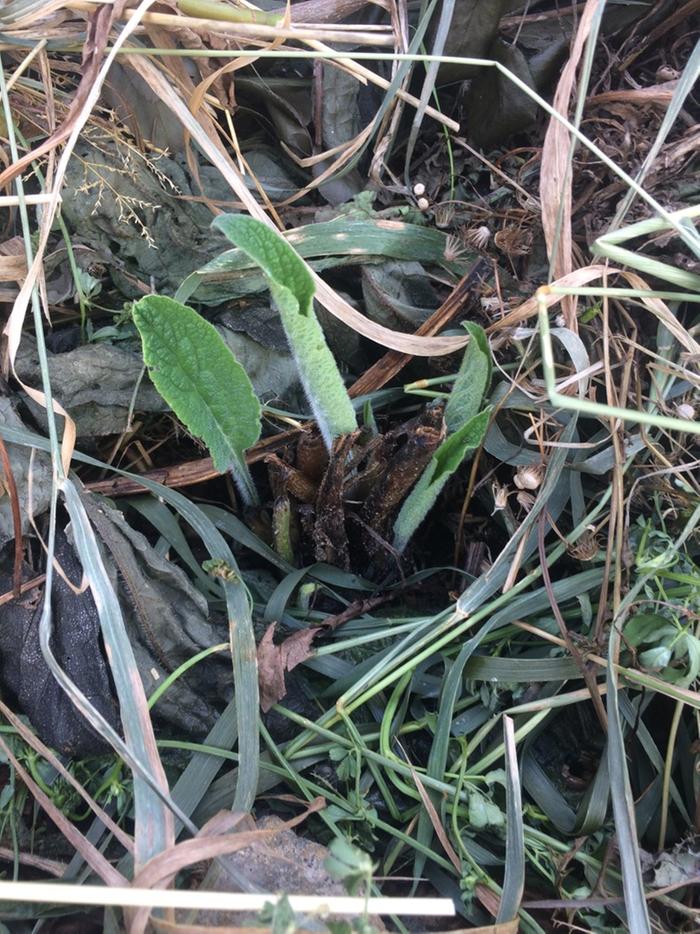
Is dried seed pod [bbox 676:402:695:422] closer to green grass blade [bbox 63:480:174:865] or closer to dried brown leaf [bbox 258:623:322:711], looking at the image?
dried brown leaf [bbox 258:623:322:711]

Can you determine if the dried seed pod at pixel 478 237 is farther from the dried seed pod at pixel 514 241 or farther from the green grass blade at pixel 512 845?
the green grass blade at pixel 512 845

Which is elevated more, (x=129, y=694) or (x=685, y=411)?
(x=685, y=411)

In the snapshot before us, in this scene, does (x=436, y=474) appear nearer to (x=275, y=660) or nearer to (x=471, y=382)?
(x=471, y=382)

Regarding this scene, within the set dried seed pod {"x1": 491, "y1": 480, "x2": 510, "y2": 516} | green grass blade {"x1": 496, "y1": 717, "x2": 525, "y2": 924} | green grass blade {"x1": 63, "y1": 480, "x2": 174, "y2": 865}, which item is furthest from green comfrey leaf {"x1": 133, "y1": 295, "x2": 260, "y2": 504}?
green grass blade {"x1": 496, "y1": 717, "x2": 525, "y2": 924}

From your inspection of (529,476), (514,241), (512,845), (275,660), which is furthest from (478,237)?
(512,845)

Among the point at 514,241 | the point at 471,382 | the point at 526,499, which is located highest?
the point at 514,241

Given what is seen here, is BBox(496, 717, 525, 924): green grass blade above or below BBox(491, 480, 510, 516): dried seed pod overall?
below
